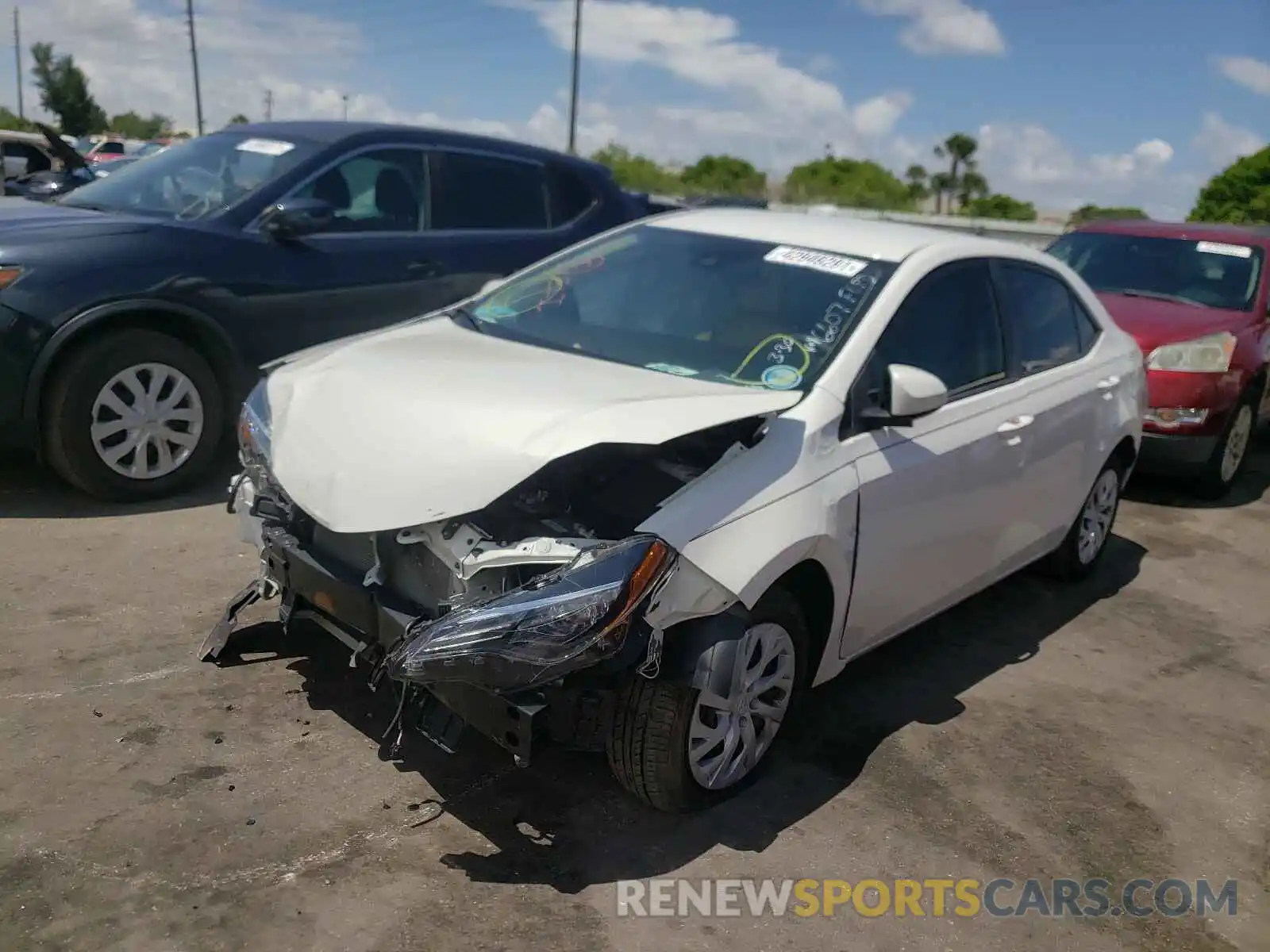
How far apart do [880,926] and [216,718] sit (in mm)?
2112

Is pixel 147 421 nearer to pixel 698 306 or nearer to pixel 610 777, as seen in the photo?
pixel 698 306

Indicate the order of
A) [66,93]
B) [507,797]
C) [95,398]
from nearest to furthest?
1. [507,797]
2. [95,398]
3. [66,93]

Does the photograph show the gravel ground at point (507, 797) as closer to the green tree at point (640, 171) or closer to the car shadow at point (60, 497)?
the car shadow at point (60, 497)

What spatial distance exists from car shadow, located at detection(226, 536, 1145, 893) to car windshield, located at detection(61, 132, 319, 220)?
279 cm

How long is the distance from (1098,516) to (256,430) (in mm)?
4009

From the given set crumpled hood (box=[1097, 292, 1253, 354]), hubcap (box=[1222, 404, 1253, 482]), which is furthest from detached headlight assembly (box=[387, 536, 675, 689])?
hubcap (box=[1222, 404, 1253, 482])

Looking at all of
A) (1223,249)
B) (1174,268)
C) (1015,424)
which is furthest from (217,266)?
(1223,249)

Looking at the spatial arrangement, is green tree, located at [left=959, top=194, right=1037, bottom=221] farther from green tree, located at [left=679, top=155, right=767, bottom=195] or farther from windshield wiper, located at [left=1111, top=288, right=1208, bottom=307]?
windshield wiper, located at [left=1111, top=288, right=1208, bottom=307]

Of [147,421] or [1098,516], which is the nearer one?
[147,421]

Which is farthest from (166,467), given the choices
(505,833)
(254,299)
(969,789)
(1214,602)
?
(1214,602)

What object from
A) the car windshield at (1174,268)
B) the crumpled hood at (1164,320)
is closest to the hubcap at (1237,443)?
the crumpled hood at (1164,320)

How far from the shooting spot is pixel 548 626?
2.76 meters

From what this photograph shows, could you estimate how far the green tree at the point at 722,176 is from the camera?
43625 millimetres

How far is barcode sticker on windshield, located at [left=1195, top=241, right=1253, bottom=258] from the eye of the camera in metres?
8.13
